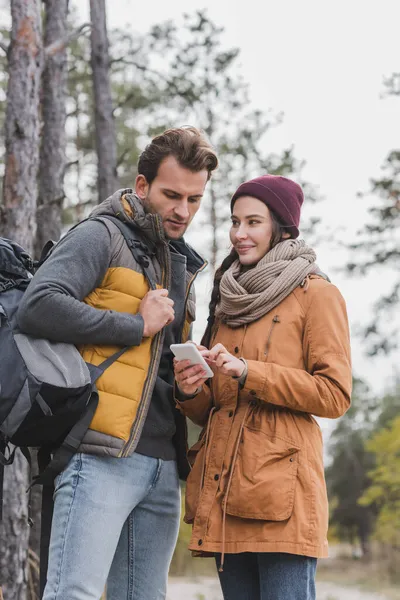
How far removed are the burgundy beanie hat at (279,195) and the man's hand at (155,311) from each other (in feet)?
1.87

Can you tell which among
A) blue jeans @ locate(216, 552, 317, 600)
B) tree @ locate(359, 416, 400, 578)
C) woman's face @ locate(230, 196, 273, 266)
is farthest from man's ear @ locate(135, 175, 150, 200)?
tree @ locate(359, 416, 400, 578)

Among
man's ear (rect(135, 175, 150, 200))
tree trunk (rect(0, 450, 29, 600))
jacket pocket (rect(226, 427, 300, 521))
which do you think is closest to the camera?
jacket pocket (rect(226, 427, 300, 521))

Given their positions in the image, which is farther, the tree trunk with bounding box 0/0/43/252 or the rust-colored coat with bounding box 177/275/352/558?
the tree trunk with bounding box 0/0/43/252

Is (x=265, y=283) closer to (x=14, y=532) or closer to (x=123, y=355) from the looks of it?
(x=123, y=355)

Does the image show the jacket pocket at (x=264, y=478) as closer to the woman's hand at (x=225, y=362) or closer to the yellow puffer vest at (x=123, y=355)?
the woman's hand at (x=225, y=362)

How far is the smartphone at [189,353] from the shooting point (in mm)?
2535

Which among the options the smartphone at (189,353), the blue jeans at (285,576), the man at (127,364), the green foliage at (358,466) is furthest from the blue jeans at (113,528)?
Answer: the green foliage at (358,466)

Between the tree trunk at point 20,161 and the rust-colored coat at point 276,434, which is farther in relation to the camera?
the tree trunk at point 20,161

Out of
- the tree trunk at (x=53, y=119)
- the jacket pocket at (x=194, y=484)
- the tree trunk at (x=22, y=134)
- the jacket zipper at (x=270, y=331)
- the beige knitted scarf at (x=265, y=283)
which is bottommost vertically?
the jacket pocket at (x=194, y=484)

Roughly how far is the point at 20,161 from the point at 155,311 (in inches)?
116

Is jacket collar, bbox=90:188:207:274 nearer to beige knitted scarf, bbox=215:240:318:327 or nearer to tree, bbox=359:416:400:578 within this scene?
beige knitted scarf, bbox=215:240:318:327

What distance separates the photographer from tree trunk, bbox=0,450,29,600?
4980mm

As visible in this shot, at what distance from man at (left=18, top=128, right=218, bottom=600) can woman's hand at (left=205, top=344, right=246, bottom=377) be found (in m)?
0.20

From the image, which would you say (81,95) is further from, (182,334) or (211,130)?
(182,334)
